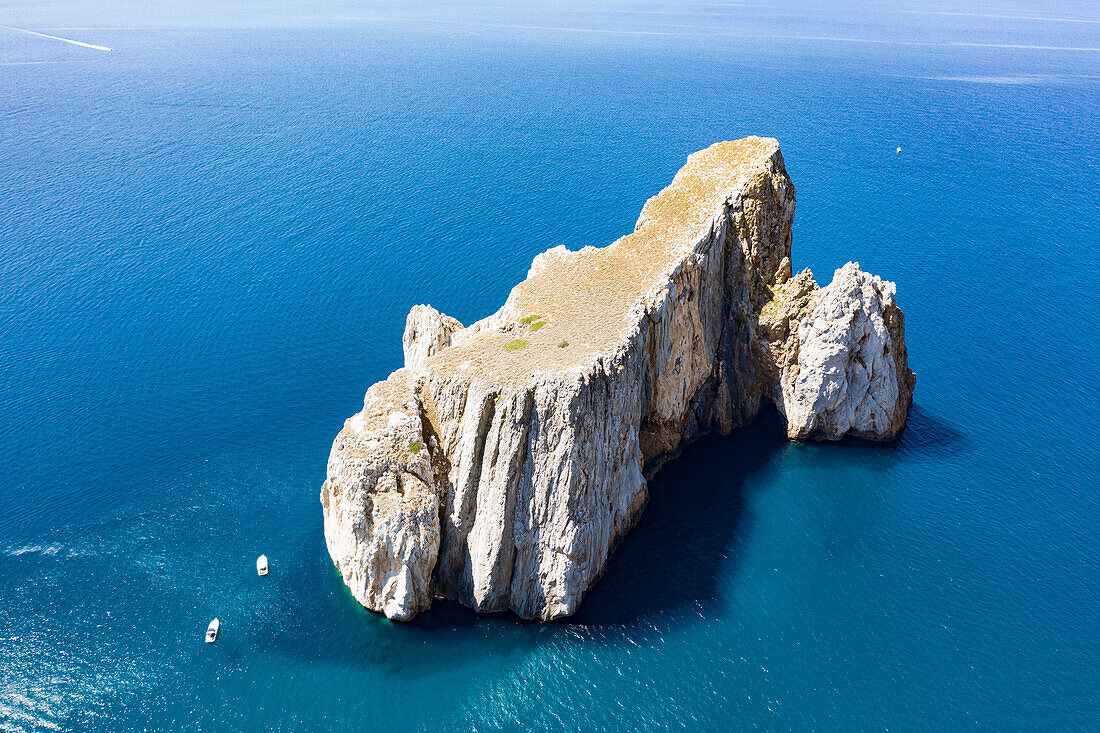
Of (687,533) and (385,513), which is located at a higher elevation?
(385,513)

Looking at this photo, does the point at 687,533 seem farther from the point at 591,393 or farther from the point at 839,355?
the point at 839,355

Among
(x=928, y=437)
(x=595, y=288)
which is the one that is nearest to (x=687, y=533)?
(x=595, y=288)

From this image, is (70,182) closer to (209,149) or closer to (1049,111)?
(209,149)

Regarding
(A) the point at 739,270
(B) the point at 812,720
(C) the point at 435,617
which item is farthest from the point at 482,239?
(B) the point at 812,720

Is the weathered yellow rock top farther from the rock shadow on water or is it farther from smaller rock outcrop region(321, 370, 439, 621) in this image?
the rock shadow on water

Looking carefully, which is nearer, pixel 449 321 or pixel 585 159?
pixel 449 321

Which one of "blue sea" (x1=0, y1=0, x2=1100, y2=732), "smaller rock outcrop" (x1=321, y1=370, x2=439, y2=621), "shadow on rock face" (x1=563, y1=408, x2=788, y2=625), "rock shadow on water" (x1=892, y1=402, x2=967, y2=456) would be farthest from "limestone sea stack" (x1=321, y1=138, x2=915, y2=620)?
"blue sea" (x1=0, y1=0, x2=1100, y2=732)
